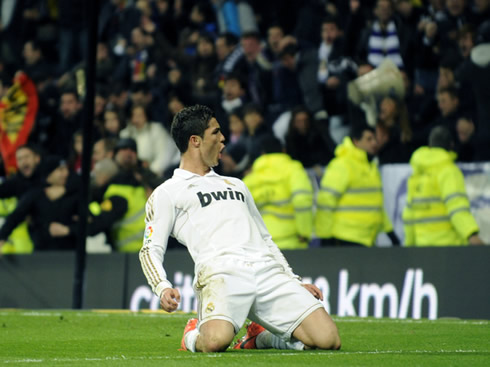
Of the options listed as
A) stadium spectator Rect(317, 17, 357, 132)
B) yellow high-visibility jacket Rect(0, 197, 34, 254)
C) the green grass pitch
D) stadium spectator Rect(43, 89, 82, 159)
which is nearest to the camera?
the green grass pitch

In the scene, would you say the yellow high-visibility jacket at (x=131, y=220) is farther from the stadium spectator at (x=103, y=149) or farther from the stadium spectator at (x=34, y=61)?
the stadium spectator at (x=34, y=61)

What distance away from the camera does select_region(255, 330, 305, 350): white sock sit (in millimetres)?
7172

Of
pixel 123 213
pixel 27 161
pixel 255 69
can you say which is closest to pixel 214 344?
pixel 123 213

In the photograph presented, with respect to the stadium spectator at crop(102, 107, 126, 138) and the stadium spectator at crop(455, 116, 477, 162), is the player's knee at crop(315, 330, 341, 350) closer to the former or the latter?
the stadium spectator at crop(455, 116, 477, 162)

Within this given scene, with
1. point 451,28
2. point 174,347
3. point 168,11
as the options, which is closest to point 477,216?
point 451,28

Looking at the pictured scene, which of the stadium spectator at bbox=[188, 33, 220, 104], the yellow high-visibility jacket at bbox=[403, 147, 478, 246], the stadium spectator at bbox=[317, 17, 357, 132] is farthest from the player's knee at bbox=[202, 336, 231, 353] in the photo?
the stadium spectator at bbox=[188, 33, 220, 104]

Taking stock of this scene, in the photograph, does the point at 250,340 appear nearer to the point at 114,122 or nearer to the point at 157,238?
the point at 157,238

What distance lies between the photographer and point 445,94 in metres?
12.4

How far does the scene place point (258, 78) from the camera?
1520cm

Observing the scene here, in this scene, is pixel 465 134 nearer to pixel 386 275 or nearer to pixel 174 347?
pixel 386 275

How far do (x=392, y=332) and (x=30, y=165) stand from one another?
24.1 ft

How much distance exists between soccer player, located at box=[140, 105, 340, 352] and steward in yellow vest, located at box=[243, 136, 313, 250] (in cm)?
511

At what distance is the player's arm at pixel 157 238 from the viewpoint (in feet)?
22.8

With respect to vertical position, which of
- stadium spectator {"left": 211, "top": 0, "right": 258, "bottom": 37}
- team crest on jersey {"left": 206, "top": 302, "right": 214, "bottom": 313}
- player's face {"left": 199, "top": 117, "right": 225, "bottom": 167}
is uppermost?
stadium spectator {"left": 211, "top": 0, "right": 258, "bottom": 37}
